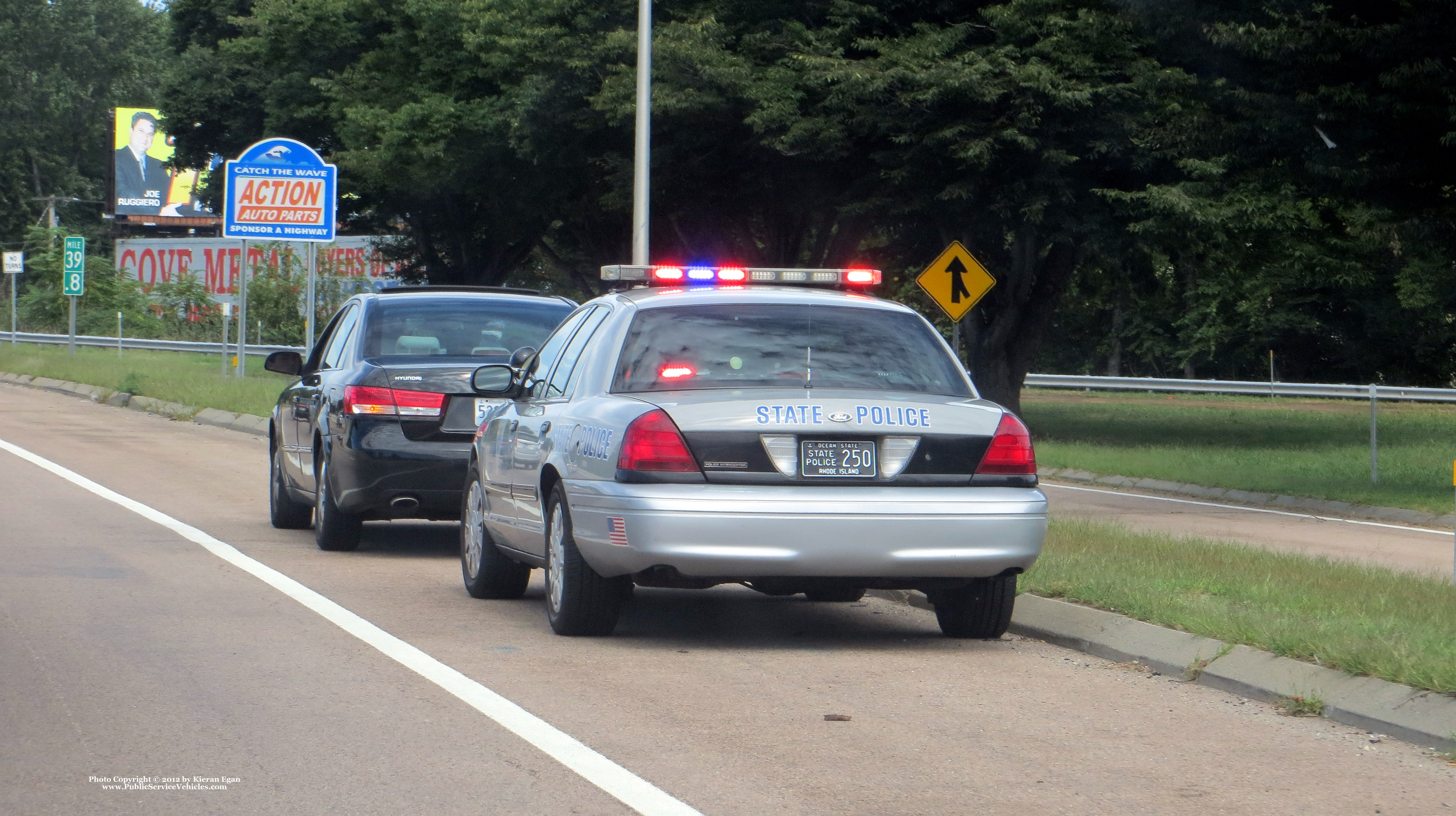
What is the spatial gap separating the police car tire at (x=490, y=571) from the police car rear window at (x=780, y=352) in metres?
1.74

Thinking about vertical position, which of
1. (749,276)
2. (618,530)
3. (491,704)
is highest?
(749,276)

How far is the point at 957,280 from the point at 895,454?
50.5ft

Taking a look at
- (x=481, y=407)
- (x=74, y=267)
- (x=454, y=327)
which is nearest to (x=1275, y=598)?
(x=481, y=407)

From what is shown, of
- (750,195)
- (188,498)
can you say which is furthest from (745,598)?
(750,195)

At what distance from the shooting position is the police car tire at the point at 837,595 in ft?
26.9

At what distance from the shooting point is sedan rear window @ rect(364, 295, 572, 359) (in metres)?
12.1

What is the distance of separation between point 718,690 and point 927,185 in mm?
20919

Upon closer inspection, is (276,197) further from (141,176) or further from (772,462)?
(141,176)

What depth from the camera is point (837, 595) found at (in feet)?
31.6

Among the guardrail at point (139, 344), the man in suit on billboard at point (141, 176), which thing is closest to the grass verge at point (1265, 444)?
the guardrail at point (139, 344)

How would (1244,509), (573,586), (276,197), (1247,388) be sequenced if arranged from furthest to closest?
(1247,388), (276,197), (1244,509), (573,586)

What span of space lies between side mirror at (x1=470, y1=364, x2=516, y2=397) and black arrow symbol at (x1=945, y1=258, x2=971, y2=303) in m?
13.7

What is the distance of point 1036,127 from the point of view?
85.7 feet

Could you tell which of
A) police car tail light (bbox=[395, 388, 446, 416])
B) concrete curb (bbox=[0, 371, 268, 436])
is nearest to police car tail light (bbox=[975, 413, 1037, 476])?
police car tail light (bbox=[395, 388, 446, 416])
